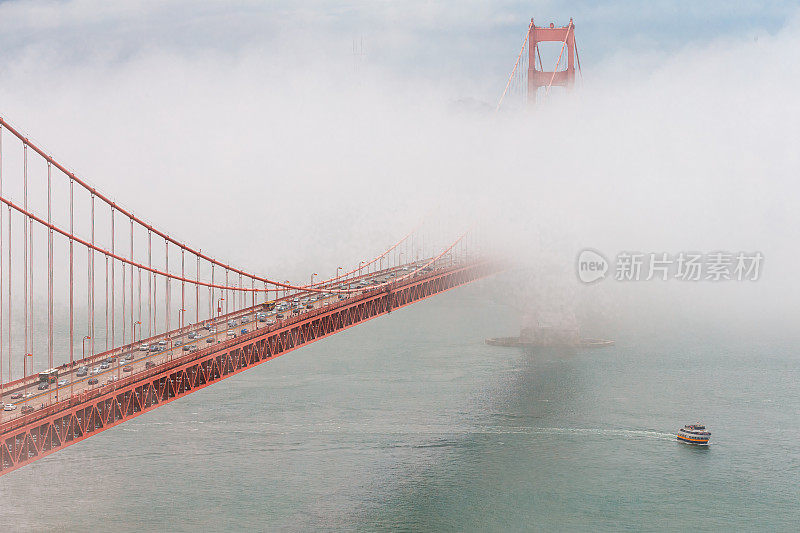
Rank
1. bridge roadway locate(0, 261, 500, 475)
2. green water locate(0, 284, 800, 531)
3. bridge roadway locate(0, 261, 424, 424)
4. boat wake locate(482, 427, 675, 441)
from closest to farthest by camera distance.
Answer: bridge roadway locate(0, 261, 500, 475)
bridge roadway locate(0, 261, 424, 424)
green water locate(0, 284, 800, 531)
boat wake locate(482, 427, 675, 441)

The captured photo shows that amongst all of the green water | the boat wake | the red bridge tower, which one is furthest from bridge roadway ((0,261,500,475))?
the red bridge tower

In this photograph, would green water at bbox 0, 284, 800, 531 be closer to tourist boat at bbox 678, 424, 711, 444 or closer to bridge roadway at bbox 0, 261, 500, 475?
tourist boat at bbox 678, 424, 711, 444

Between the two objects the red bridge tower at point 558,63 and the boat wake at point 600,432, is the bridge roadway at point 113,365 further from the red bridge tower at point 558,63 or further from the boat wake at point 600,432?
the red bridge tower at point 558,63

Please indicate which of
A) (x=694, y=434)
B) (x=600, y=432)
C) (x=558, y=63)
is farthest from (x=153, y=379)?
(x=558, y=63)

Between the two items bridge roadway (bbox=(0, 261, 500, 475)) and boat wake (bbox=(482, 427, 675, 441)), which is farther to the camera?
boat wake (bbox=(482, 427, 675, 441))

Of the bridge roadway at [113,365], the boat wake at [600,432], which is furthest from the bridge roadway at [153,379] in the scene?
the boat wake at [600,432]

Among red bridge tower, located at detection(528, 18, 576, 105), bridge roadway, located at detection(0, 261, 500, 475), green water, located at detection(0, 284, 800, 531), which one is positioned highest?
red bridge tower, located at detection(528, 18, 576, 105)

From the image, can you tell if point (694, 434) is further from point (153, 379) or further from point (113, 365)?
point (113, 365)
